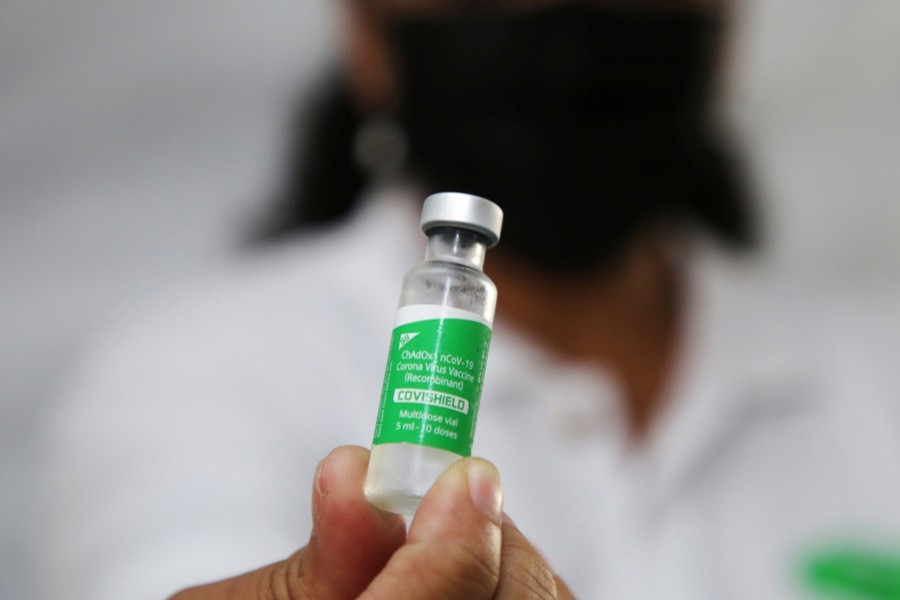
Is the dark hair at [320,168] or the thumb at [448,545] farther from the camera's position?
the dark hair at [320,168]

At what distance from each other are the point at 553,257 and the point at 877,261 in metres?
0.72

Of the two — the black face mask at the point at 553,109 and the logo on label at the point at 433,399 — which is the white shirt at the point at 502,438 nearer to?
the black face mask at the point at 553,109

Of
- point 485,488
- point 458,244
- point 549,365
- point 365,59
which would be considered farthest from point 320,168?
point 485,488

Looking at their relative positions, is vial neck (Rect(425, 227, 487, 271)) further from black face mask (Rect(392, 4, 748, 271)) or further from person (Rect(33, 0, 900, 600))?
black face mask (Rect(392, 4, 748, 271))

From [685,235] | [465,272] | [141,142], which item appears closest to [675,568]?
[685,235]

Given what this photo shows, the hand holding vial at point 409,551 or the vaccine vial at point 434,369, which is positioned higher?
the vaccine vial at point 434,369

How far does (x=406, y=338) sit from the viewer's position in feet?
1.98

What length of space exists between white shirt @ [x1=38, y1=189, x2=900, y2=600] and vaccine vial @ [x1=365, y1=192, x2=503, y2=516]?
1.58ft

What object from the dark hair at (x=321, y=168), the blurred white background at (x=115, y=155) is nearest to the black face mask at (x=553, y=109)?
the dark hair at (x=321, y=168)

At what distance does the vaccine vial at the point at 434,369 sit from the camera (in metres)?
0.58

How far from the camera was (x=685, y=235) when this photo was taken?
1.63m

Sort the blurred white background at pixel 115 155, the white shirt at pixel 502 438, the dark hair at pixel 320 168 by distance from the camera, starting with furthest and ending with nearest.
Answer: the dark hair at pixel 320 168 → the blurred white background at pixel 115 155 → the white shirt at pixel 502 438

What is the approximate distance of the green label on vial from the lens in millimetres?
582

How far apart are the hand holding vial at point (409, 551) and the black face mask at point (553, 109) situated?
2.55 feet
